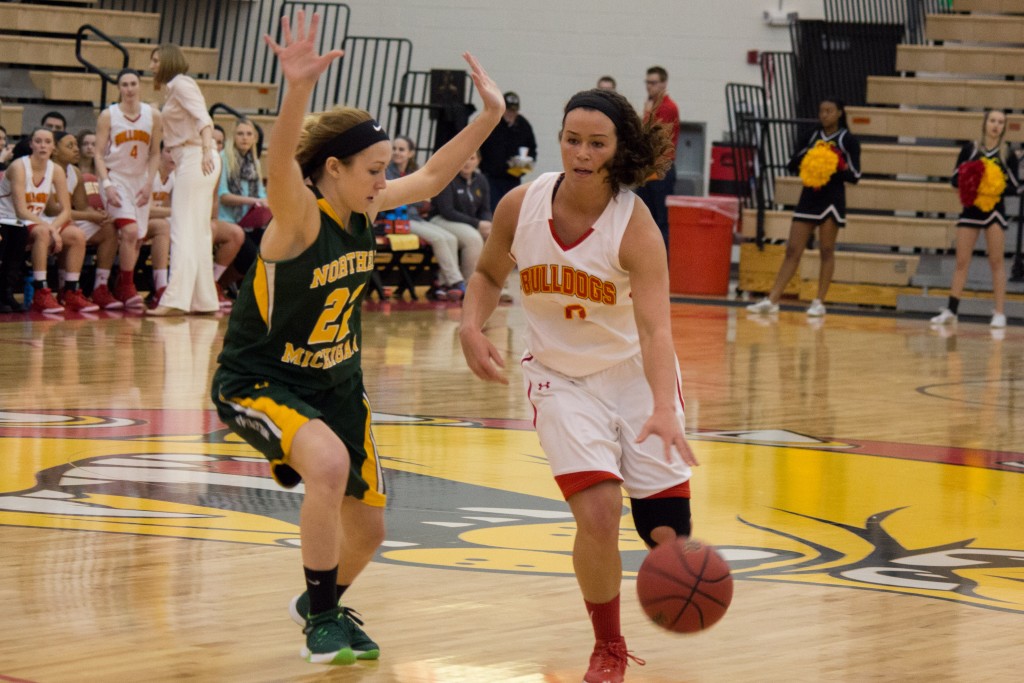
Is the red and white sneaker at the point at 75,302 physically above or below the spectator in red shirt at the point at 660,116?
below

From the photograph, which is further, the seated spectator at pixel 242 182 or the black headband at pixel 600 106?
the seated spectator at pixel 242 182

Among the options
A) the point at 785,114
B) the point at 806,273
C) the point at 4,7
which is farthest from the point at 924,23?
the point at 4,7

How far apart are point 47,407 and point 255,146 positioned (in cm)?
662

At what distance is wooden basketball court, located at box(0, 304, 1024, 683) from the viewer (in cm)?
387

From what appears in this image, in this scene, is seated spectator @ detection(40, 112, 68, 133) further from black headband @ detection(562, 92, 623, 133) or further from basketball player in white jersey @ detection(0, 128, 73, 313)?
black headband @ detection(562, 92, 623, 133)

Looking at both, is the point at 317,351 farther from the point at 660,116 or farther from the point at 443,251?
the point at 660,116

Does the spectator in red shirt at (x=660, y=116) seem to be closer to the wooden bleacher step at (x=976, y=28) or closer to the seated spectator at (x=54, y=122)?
the wooden bleacher step at (x=976, y=28)

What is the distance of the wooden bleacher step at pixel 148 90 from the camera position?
622 inches

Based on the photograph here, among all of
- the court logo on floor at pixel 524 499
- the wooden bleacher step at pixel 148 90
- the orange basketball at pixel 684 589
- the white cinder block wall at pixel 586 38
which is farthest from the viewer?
the white cinder block wall at pixel 586 38

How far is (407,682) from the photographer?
3.62 metres

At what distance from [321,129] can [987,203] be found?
11.0 m

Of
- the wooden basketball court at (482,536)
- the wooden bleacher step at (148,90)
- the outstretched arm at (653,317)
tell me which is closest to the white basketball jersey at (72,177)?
the wooden basketball court at (482,536)

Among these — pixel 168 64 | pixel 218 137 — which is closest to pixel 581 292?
pixel 168 64

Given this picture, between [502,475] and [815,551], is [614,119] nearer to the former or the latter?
[815,551]
